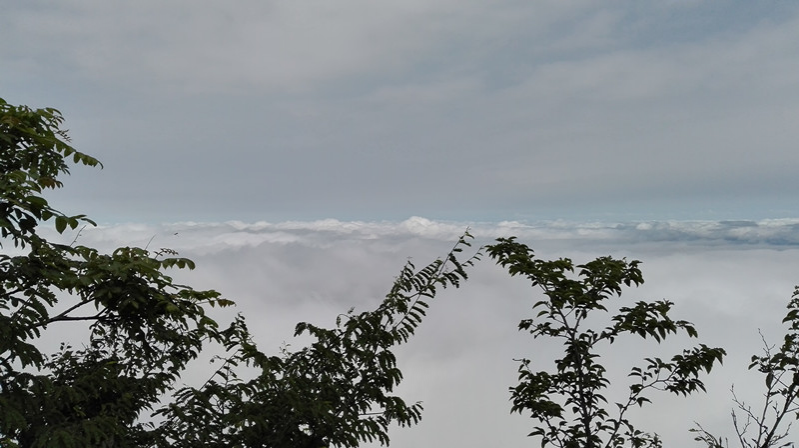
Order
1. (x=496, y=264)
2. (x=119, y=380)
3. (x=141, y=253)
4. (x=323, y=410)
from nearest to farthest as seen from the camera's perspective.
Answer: (x=323, y=410)
(x=141, y=253)
(x=119, y=380)
(x=496, y=264)

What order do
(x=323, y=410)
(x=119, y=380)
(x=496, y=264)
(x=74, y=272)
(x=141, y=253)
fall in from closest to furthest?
(x=323, y=410) < (x=74, y=272) < (x=141, y=253) < (x=119, y=380) < (x=496, y=264)

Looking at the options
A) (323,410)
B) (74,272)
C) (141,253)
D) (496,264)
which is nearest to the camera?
(323,410)

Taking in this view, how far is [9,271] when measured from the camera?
5129mm

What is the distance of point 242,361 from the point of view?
597cm

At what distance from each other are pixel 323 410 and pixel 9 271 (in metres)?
3.12

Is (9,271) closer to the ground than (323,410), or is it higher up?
higher up

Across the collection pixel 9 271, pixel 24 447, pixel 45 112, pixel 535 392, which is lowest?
pixel 24 447

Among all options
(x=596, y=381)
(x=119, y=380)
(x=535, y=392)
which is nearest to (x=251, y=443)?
(x=119, y=380)

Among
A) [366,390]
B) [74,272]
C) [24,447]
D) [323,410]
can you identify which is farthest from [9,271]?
[366,390]

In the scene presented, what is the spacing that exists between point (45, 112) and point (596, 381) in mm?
7165

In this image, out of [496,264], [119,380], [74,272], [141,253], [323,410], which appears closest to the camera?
[323,410]

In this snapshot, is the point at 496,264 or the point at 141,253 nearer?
the point at 141,253

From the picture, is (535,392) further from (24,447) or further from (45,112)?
(45,112)

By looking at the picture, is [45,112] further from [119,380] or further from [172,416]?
[172,416]
